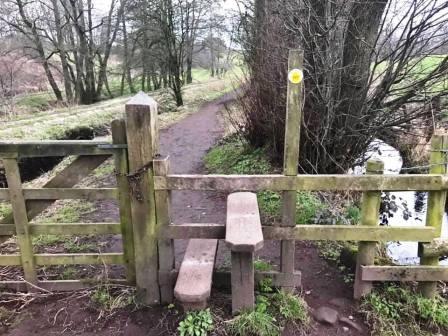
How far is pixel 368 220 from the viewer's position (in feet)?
10.4

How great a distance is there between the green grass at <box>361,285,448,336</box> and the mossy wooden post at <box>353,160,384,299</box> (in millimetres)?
101

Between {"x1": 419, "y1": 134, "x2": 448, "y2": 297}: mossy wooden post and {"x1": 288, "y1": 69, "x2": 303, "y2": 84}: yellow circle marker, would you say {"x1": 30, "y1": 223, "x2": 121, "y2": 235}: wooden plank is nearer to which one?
{"x1": 288, "y1": 69, "x2": 303, "y2": 84}: yellow circle marker

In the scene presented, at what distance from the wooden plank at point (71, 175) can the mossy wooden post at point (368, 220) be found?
2.29 m

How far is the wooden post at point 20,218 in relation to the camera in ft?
10.2

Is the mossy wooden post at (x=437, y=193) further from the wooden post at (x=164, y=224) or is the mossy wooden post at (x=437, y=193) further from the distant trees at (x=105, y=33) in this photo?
the distant trees at (x=105, y=33)

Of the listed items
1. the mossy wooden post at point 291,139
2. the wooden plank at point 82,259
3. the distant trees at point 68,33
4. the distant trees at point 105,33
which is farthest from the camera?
the distant trees at point 68,33

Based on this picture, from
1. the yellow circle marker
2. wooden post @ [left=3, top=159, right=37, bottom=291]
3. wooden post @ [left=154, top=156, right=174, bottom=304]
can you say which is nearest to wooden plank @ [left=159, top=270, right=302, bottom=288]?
wooden post @ [left=154, top=156, right=174, bottom=304]

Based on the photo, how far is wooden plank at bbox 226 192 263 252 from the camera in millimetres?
2584

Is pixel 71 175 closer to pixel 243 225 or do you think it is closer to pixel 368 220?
pixel 243 225

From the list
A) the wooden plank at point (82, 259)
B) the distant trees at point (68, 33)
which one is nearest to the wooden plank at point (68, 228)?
the wooden plank at point (82, 259)

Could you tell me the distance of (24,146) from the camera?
3.06m

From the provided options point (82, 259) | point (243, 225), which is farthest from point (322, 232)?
point (82, 259)

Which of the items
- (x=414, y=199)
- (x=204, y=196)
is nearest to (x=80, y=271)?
(x=204, y=196)

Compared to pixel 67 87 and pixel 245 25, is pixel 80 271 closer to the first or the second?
pixel 245 25
